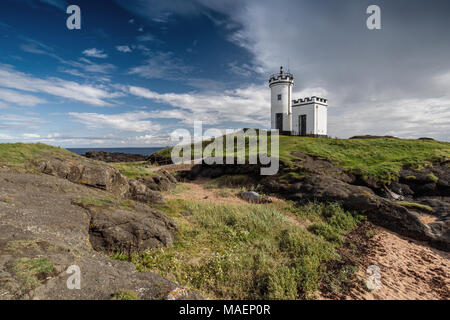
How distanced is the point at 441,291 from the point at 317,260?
12.3 feet

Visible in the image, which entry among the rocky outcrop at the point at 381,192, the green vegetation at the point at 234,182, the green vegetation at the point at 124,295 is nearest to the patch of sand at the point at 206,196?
the green vegetation at the point at 234,182

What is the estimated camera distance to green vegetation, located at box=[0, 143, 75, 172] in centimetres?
792

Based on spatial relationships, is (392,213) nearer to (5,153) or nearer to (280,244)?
(280,244)

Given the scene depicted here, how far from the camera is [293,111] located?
128 feet

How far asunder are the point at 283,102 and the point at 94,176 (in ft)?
119

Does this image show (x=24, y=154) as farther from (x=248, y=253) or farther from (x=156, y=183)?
(x=248, y=253)

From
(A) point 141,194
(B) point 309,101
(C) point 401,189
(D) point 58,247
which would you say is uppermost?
(B) point 309,101

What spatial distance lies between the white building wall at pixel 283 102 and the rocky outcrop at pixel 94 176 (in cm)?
3323

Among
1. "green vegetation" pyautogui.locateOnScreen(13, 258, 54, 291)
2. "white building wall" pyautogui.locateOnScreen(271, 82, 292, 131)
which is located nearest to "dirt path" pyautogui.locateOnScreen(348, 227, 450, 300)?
"green vegetation" pyautogui.locateOnScreen(13, 258, 54, 291)

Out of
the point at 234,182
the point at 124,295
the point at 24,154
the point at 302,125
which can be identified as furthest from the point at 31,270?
the point at 302,125

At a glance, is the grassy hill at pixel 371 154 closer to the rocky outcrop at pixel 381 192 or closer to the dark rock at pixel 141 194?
the rocky outcrop at pixel 381 192

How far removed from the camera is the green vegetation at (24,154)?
26.0ft
